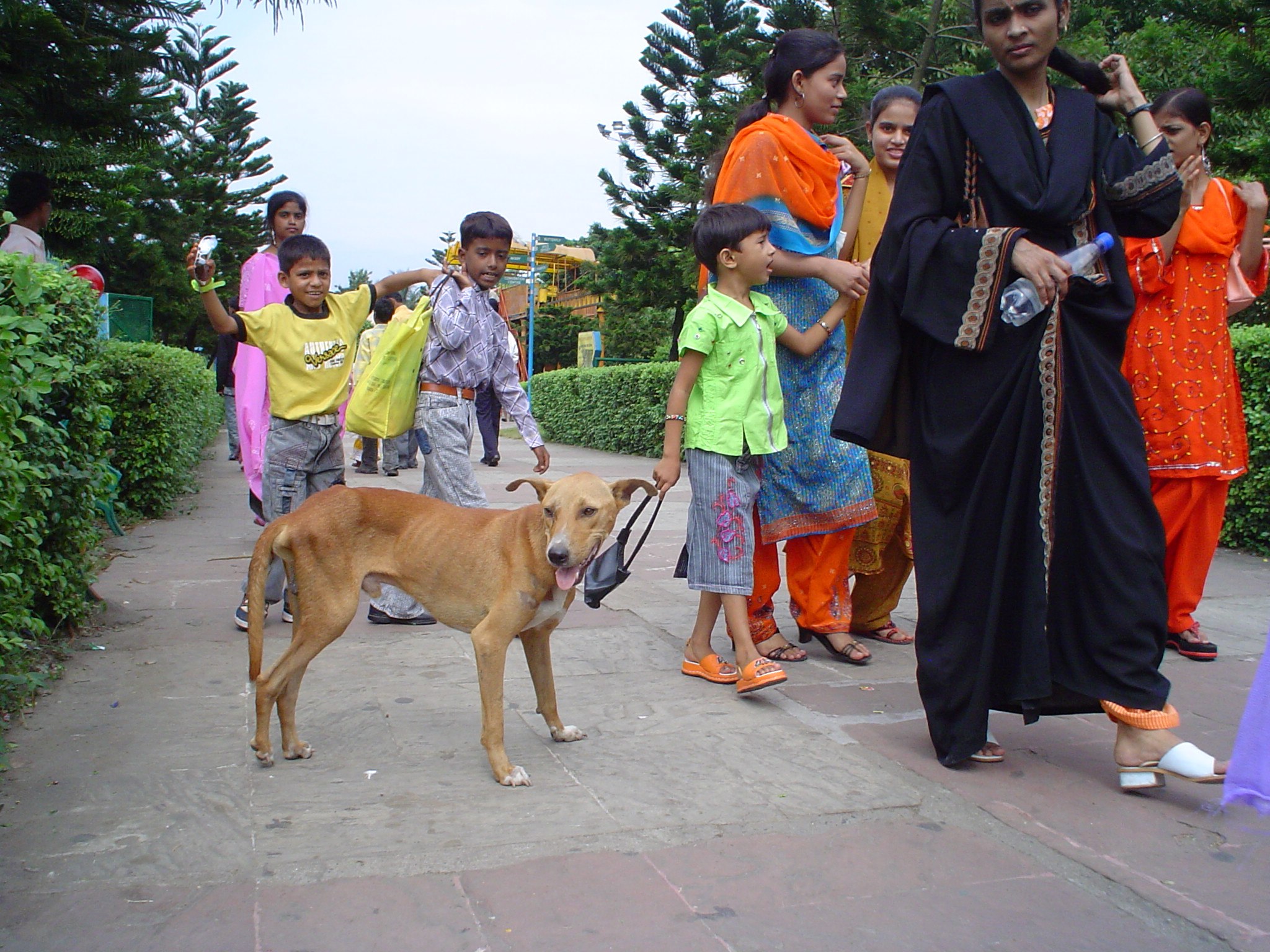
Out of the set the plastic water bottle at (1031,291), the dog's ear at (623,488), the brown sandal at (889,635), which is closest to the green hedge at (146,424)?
the dog's ear at (623,488)

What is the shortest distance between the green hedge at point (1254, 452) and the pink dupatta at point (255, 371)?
6.55 metres

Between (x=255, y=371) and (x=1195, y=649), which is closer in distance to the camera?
(x=1195, y=649)

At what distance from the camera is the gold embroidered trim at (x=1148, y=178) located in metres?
3.32

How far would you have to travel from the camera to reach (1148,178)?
3.32 meters

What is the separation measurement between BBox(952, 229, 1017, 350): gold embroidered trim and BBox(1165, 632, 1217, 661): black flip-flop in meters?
2.32

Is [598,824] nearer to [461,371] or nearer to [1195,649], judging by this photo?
[461,371]

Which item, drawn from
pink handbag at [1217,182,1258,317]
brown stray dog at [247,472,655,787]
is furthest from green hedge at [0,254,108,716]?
pink handbag at [1217,182,1258,317]

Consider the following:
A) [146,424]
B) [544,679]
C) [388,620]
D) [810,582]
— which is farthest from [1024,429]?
[146,424]

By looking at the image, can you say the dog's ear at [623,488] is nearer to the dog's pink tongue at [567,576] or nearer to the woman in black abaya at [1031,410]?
the dog's pink tongue at [567,576]

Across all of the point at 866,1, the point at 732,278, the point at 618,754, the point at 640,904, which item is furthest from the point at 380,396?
the point at 866,1

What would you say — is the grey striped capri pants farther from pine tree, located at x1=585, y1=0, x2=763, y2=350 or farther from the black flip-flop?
pine tree, located at x1=585, y1=0, x2=763, y2=350

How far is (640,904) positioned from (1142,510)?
1.94 meters

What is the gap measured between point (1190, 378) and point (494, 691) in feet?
11.9

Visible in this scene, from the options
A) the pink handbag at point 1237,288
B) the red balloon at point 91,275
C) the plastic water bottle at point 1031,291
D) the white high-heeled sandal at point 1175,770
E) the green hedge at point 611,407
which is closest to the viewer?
the white high-heeled sandal at point 1175,770
